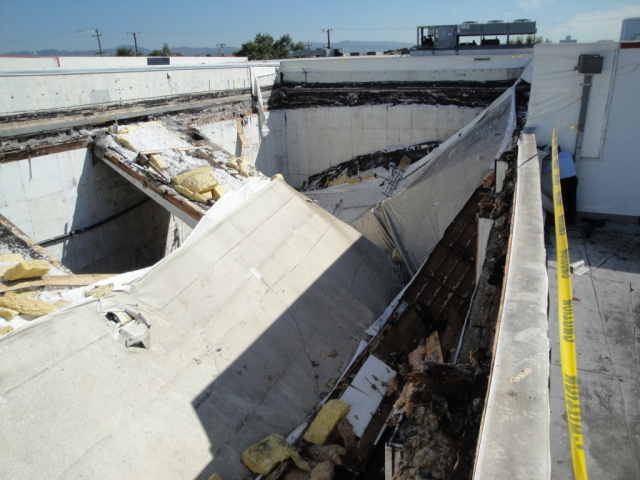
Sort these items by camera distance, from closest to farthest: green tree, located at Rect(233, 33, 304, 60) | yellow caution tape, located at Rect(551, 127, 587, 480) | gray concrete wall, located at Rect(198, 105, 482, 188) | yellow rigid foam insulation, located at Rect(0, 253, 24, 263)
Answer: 1. yellow caution tape, located at Rect(551, 127, 587, 480)
2. yellow rigid foam insulation, located at Rect(0, 253, 24, 263)
3. gray concrete wall, located at Rect(198, 105, 482, 188)
4. green tree, located at Rect(233, 33, 304, 60)

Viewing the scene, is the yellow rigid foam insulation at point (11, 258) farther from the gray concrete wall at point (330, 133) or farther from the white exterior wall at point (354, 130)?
the white exterior wall at point (354, 130)

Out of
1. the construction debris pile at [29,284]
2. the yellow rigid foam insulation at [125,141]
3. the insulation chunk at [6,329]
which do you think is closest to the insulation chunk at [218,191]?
the yellow rigid foam insulation at [125,141]

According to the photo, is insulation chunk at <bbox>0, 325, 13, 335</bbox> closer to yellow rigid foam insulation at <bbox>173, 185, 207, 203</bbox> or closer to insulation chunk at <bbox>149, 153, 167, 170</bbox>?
yellow rigid foam insulation at <bbox>173, 185, 207, 203</bbox>

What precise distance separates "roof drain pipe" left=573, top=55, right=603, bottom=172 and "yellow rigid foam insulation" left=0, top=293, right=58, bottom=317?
5550mm

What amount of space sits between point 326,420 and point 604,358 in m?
2.76

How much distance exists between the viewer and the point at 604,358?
2818 mm

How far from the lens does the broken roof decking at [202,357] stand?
3594 mm

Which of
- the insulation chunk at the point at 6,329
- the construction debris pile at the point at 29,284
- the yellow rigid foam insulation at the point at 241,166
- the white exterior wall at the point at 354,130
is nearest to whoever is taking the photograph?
the insulation chunk at the point at 6,329

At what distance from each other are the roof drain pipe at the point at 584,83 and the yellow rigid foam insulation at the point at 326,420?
11.9 feet

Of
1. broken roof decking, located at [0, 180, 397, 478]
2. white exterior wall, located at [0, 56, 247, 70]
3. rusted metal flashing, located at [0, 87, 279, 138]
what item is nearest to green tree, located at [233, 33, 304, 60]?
white exterior wall, located at [0, 56, 247, 70]

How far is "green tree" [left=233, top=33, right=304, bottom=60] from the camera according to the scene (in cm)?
3572

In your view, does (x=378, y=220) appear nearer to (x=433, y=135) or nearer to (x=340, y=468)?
(x=433, y=135)

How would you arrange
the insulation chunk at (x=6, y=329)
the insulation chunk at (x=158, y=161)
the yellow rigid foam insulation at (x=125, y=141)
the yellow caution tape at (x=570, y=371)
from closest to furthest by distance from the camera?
1. the yellow caution tape at (x=570, y=371)
2. the insulation chunk at (x=6, y=329)
3. the insulation chunk at (x=158, y=161)
4. the yellow rigid foam insulation at (x=125, y=141)

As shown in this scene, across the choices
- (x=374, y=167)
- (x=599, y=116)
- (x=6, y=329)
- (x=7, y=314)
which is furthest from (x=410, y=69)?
(x=6, y=329)
